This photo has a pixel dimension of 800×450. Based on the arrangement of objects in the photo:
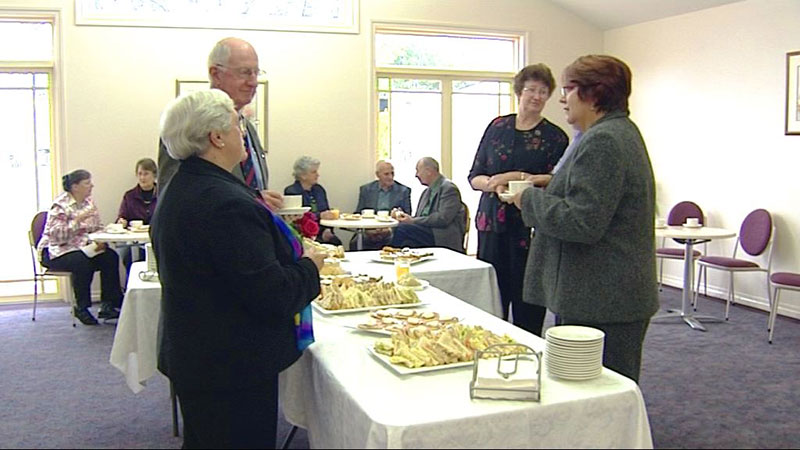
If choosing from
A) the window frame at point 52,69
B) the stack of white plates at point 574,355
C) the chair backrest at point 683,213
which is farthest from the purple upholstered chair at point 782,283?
the window frame at point 52,69

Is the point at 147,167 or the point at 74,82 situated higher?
the point at 74,82

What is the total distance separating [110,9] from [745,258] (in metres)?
5.92

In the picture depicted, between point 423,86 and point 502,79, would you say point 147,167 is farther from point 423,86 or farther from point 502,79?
point 502,79

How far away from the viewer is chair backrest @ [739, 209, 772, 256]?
18.2 ft

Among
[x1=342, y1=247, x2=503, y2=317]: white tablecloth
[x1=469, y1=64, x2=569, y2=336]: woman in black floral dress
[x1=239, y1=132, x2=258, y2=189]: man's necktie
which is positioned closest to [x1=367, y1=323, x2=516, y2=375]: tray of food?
[x1=239, y1=132, x2=258, y2=189]: man's necktie

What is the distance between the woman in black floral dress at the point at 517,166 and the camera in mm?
3209

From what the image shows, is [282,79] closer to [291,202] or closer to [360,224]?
[360,224]

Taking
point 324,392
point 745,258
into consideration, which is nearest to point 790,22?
point 745,258

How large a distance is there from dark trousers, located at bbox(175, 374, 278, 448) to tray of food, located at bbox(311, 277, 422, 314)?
2.20 feet

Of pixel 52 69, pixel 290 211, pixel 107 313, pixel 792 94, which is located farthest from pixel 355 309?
pixel 52 69

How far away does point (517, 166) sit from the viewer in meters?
3.29

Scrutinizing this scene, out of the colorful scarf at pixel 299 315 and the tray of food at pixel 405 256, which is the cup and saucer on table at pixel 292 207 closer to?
the colorful scarf at pixel 299 315

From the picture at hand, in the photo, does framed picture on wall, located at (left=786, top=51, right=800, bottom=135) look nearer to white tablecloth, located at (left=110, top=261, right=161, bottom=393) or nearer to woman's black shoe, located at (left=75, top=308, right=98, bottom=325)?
white tablecloth, located at (left=110, top=261, right=161, bottom=393)

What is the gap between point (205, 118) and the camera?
1729 millimetres
